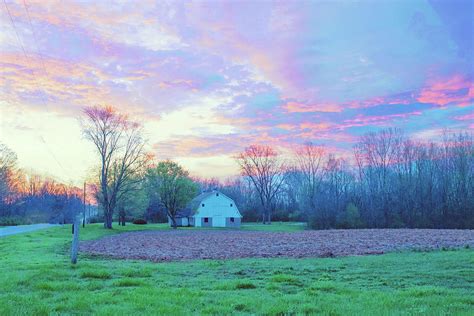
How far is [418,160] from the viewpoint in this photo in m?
70.9

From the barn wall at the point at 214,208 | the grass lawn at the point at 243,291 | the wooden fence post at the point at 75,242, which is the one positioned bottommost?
the grass lawn at the point at 243,291

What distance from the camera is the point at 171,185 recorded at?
69125mm

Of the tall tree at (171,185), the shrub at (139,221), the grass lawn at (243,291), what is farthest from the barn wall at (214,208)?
the grass lawn at (243,291)

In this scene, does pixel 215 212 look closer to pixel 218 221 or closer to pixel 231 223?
pixel 218 221

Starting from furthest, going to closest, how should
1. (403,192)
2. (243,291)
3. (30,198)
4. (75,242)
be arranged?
(30,198) < (403,192) < (75,242) < (243,291)

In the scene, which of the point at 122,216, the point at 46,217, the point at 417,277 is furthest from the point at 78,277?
the point at 46,217

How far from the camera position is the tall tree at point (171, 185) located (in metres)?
69.1

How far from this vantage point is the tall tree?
69.1m

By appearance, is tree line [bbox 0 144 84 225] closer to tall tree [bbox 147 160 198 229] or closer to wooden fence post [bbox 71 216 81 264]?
tall tree [bbox 147 160 198 229]

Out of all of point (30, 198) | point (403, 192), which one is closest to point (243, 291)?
point (403, 192)

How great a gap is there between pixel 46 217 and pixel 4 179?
74.4ft

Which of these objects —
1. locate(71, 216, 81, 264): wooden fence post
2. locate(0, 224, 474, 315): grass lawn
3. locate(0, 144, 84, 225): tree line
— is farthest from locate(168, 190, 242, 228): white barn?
locate(0, 224, 474, 315): grass lawn

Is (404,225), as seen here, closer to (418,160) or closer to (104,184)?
(418,160)

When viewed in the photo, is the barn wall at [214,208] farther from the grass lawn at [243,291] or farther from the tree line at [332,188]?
the grass lawn at [243,291]
